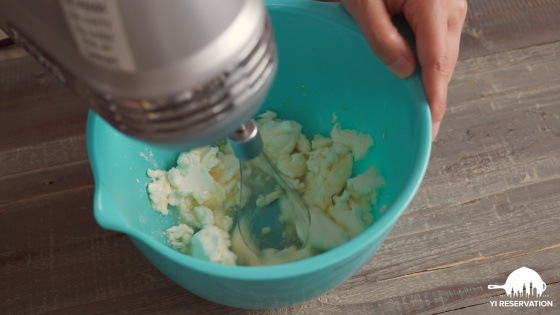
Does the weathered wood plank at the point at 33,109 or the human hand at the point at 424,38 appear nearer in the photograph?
the human hand at the point at 424,38

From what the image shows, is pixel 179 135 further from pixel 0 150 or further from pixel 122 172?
pixel 0 150

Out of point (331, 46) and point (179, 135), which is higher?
point (179, 135)

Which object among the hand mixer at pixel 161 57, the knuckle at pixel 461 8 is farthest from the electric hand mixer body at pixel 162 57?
the knuckle at pixel 461 8

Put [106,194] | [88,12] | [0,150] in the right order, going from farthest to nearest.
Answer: [0,150], [106,194], [88,12]

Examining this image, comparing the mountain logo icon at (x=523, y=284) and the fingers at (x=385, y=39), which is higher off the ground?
the fingers at (x=385, y=39)

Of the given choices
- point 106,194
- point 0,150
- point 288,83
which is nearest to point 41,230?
point 0,150

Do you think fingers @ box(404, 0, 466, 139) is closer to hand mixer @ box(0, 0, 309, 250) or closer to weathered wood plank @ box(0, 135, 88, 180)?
hand mixer @ box(0, 0, 309, 250)

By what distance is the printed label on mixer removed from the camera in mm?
295

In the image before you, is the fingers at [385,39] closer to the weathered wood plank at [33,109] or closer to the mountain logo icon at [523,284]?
the mountain logo icon at [523,284]

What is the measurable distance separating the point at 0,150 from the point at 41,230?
16 centimetres

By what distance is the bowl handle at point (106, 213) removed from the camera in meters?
0.52

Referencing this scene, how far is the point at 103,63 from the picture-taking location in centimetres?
32

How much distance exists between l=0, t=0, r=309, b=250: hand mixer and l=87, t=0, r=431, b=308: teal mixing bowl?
0.19 m

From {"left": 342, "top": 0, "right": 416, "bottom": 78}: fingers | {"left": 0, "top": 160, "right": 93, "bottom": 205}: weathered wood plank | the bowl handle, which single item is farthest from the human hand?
{"left": 0, "top": 160, "right": 93, "bottom": 205}: weathered wood plank
